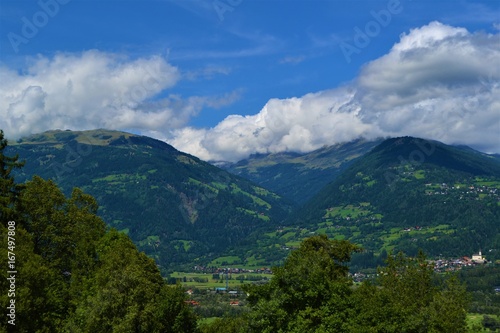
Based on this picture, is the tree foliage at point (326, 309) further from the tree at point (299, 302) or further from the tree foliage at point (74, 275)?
the tree foliage at point (74, 275)

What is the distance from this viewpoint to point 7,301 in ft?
125

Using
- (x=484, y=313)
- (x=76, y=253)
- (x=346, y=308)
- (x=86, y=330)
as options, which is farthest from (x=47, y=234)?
(x=484, y=313)

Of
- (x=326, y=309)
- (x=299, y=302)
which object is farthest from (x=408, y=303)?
(x=299, y=302)

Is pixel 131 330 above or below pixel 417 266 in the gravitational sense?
below

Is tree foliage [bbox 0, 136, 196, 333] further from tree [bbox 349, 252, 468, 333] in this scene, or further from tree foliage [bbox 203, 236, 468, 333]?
tree [bbox 349, 252, 468, 333]

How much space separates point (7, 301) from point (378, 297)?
32.7 metres

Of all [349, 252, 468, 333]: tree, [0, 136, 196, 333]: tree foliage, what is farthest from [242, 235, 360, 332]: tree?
[0, 136, 196, 333]: tree foliage

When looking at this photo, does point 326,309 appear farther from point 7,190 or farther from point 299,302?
point 7,190

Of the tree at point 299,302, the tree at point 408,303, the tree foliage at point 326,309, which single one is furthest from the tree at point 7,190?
the tree at point 408,303

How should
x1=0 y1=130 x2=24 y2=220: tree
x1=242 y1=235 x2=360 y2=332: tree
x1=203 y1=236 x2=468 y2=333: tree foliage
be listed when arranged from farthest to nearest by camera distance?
x1=0 y1=130 x2=24 y2=220: tree → x1=203 y1=236 x2=468 y2=333: tree foliage → x1=242 y1=235 x2=360 y2=332: tree

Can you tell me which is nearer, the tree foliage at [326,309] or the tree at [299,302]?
the tree at [299,302]

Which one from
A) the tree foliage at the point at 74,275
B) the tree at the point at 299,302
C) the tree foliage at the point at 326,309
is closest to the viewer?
the tree at the point at 299,302

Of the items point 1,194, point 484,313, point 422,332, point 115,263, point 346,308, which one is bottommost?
point 484,313

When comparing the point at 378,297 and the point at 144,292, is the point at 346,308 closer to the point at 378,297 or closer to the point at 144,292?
the point at 378,297
